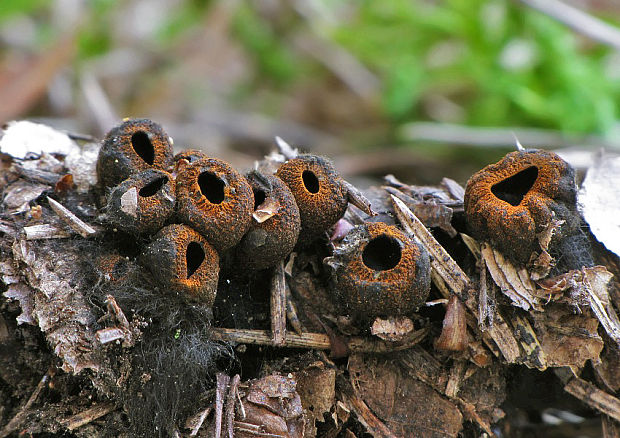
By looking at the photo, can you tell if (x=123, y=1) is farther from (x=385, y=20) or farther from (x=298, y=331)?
(x=298, y=331)

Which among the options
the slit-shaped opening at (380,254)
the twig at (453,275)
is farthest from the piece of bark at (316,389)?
the twig at (453,275)

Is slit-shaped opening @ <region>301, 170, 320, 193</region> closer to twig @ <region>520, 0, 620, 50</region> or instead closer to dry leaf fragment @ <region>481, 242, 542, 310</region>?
dry leaf fragment @ <region>481, 242, 542, 310</region>

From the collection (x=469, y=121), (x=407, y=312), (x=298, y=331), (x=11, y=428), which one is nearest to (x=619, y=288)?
(x=407, y=312)

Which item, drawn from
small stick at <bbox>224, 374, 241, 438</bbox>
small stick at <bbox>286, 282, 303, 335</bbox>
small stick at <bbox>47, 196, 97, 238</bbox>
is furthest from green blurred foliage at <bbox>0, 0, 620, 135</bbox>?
small stick at <bbox>47, 196, 97, 238</bbox>

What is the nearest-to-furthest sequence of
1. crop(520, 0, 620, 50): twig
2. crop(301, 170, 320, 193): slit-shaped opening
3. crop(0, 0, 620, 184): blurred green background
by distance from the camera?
crop(301, 170, 320, 193): slit-shaped opening → crop(520, 0, 620, 50): twig → crop(0, 0, 620, 184): blurred green background

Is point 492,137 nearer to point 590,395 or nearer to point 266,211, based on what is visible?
point 590,395

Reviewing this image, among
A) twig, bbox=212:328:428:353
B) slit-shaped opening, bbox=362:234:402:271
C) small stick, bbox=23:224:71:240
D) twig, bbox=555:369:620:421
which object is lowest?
twig, bbox=555:369:620:421

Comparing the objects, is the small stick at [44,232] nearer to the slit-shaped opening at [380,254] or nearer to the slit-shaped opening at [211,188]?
the slit-shaped opening at [211,188]

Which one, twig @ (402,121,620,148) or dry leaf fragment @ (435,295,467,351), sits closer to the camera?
dry leaf fragment @ (435,295,467,351)
